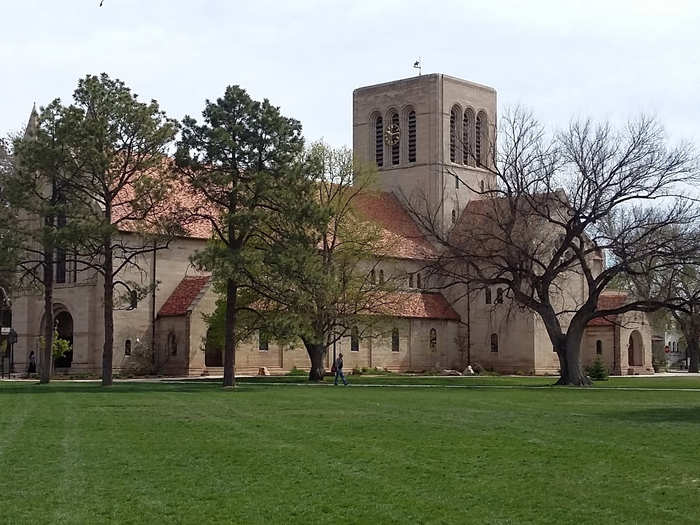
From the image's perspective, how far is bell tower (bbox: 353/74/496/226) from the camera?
253 feet

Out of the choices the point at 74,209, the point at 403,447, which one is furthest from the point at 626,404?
the point at 74,209

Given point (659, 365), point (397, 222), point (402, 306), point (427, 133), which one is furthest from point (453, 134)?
point (659, 365)

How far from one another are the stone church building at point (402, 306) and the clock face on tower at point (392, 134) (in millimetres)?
74

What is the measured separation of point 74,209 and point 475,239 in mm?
17601

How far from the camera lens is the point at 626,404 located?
32.4 meters

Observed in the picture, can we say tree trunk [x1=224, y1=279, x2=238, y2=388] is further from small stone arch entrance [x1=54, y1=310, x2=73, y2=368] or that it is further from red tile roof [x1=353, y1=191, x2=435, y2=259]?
red tile roof [x1=353, y1=191, x2=435, y2=259]

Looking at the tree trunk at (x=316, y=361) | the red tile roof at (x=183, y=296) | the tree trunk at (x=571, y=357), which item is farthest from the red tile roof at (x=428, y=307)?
the tree trunk at (x=571, y=357)

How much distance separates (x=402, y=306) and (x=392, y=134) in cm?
2238

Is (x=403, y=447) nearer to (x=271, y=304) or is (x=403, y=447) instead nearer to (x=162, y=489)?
(x=162, y=489)

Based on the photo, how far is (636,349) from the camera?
79938mm

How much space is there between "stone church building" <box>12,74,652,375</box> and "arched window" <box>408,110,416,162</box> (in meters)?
0.07

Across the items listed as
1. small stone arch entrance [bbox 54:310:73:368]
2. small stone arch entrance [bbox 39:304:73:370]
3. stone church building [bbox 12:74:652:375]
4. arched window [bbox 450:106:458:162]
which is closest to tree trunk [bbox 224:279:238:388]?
stone church building [bbox 12:74:652:375]

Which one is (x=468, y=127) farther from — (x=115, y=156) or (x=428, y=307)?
(x=115, y=156)

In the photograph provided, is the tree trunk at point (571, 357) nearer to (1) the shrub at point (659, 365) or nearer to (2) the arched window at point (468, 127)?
(2) the arched window at point (468, 127)
